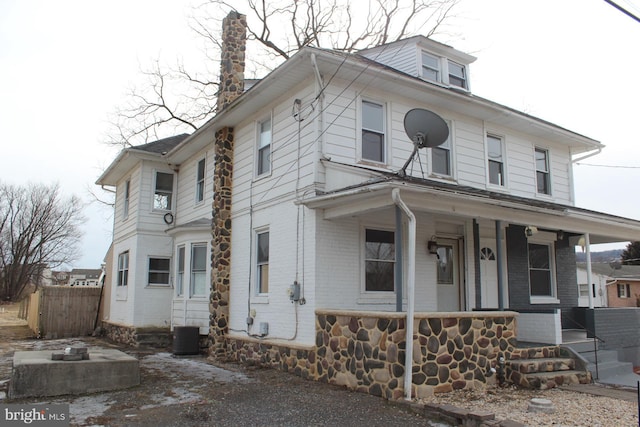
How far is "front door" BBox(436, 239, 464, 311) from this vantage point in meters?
11.5

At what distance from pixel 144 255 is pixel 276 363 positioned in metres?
7.56

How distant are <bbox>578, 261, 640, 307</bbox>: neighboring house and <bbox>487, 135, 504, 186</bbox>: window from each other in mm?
33147

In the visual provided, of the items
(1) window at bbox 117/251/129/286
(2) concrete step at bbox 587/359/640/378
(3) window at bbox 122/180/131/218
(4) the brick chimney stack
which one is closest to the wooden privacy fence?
(1) window at bbox 117/251/129/286

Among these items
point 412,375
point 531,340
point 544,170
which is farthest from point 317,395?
point 544,170

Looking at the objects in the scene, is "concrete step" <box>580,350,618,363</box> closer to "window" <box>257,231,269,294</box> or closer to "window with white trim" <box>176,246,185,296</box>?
"window" <box>257,231,269,294</box>

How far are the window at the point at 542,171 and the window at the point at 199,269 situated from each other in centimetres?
905

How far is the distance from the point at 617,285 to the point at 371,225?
4049 centimetres

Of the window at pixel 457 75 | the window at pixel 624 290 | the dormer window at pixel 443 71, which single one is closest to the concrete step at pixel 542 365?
the dormer window at pixel 443 71

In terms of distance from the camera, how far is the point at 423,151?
443 inches

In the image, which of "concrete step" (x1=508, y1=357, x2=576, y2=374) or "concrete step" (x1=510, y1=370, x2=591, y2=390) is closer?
"concrete step" (x1=510, y1=370, x2=591, y2=390)

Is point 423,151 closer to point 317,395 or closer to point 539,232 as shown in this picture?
point 539,232

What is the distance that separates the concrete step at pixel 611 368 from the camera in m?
9.37

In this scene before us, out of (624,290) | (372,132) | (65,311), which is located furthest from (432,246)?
(624,290)

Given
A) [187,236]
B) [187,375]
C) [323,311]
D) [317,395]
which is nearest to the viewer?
[317,395]
